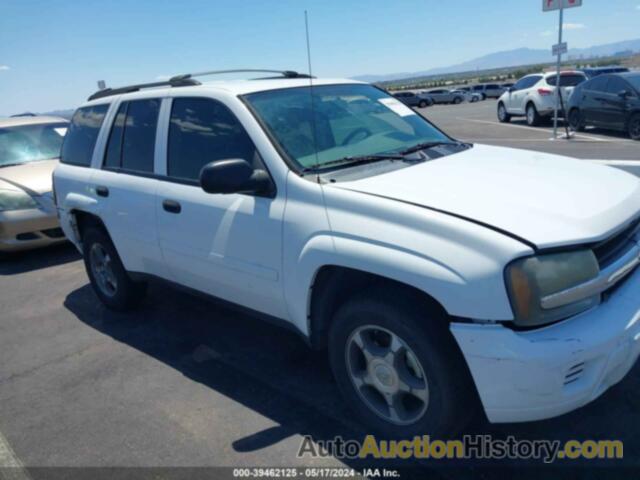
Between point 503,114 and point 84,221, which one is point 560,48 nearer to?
point 503,114

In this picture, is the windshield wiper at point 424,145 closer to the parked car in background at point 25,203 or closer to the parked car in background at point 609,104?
the parked car in background at point 25,203

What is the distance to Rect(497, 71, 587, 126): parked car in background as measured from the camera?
16609mm

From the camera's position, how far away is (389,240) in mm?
2479

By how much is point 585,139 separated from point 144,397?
12.8m

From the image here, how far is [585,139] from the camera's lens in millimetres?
13250

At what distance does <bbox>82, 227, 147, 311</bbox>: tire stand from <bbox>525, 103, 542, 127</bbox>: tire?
15.2 meters

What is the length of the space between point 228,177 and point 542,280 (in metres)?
1.60

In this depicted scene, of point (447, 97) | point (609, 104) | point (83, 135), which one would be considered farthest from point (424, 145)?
point (447, 97)

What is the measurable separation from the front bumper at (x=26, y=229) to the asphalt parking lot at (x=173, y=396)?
71.7 inches

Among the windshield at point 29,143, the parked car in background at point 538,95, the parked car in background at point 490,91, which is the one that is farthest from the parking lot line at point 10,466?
the parked car in background at point 490,91

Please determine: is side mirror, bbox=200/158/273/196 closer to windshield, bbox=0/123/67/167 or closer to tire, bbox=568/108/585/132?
windshield, bbox=0/123/67/167

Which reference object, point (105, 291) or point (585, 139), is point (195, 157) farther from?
point (585, 139)

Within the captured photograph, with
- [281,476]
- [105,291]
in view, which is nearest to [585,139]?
[105,291]

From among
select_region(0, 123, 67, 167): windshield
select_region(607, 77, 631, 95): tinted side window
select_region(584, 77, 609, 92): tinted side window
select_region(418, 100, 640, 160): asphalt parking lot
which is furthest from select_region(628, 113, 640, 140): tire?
select_region(0, 123, 67, 167): windshield
